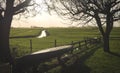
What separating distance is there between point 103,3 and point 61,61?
9.49 m

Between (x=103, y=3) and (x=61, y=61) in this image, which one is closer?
(x=61, y=61)

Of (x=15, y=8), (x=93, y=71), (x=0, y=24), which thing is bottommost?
(x=93, y=71)

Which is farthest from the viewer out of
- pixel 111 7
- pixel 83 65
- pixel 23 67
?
pixel 111 7

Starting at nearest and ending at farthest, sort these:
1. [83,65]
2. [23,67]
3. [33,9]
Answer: [23,67] < [83,65] < [33,9]

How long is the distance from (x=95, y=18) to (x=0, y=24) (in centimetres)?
1114

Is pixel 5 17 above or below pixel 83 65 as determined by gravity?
above

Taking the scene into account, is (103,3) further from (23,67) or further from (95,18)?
(23,67)

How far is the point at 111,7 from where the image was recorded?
2444cm

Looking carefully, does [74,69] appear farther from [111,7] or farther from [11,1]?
[111,7]

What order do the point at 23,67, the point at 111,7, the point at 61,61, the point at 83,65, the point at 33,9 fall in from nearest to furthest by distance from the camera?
the point at 23,67
the point at 83,65
the point at 61,61
the point at 33,9
the point at 111,7

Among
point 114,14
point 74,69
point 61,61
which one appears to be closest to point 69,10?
point 114,14

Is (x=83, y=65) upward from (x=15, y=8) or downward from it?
downward

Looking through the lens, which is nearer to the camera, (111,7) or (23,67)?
(23,67)

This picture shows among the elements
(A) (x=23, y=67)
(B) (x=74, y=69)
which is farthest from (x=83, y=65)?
(A) (x=23, y=67)
